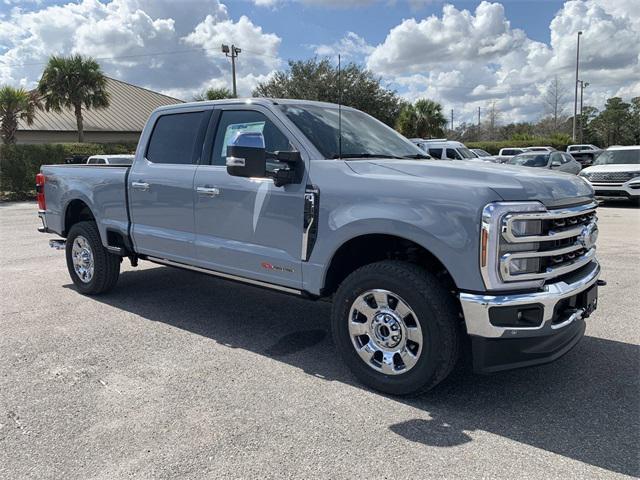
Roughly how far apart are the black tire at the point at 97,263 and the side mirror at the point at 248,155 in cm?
281

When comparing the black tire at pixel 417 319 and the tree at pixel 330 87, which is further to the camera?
the tree at pixel 330 87

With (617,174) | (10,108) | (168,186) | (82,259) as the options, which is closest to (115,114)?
(10,108)

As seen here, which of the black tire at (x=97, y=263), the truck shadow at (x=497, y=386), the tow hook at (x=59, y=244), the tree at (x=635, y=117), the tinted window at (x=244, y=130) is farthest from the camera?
the tree at (x=635, y=117)

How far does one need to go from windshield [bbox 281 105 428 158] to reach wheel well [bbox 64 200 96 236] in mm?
3200

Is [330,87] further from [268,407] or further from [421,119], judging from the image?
→ [268,407]

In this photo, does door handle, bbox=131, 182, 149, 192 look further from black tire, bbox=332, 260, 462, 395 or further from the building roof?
the building roof

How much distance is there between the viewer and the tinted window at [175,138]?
16.5 feet

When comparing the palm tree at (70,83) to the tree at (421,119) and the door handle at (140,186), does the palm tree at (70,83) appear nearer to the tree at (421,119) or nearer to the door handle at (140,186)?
the tree at (421,119)

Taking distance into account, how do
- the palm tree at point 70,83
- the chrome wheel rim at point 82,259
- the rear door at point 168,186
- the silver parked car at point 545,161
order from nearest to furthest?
1. the rear door at point 168,186
2. the chrome wheel rim at point 82,259
3. the silver parked car at point 545,161
4. the palm tree at point 70,83

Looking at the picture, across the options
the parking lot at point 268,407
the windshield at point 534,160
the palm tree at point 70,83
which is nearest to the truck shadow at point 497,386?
the parking lot at point 268,407

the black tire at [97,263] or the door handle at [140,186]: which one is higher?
the door handle at [140,186]

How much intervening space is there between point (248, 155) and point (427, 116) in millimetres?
37861

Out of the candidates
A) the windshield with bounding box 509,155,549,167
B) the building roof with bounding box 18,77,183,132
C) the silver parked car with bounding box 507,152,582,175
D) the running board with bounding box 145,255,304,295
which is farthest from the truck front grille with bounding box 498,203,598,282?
the building roof with bounding box 18,77,183,132

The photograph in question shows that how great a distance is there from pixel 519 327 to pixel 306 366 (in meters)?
1.68
